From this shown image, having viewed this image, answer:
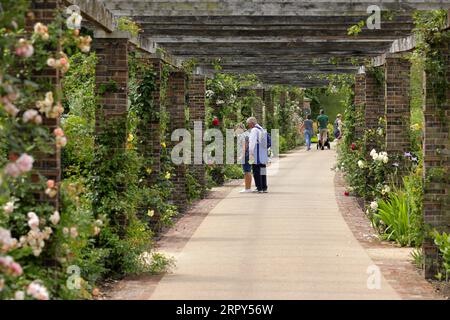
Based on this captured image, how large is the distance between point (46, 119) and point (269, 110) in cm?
3117

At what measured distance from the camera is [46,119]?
28.5 ft

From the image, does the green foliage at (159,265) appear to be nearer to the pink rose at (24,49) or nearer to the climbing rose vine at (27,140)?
the climbing rose vine at (27,140)

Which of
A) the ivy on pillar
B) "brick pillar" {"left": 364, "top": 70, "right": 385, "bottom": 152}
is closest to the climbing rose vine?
the ivy on pillar

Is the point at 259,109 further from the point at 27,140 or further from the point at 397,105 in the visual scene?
the point at 27,140

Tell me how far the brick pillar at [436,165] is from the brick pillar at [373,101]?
7.89 meters

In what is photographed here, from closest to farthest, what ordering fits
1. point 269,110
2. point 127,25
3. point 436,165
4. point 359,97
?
1. point 436,165
2. point 127,25
3. point 359,97
4. point 269,110

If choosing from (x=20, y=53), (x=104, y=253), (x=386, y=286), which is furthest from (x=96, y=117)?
(x=20, y=53)

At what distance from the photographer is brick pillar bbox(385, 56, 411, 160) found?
17.0 m

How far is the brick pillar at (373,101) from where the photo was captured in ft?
65.3

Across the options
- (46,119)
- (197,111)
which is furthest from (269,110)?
(46,119)

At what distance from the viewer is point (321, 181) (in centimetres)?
2688

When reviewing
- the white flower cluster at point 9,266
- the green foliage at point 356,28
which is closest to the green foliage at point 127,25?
the green foliage at point 356,28
